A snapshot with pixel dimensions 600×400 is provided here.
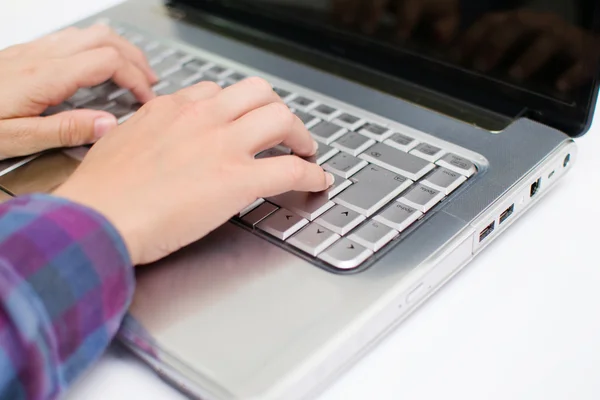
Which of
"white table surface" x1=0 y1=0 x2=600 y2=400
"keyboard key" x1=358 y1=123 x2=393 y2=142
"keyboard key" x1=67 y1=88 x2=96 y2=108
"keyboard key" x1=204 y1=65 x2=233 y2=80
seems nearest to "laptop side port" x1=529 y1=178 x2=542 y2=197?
"white table surface" x1=0 y1=0 x2=600 y2=400

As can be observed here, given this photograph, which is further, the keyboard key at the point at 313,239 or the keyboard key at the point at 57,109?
the keyboard key at the point at 57,109

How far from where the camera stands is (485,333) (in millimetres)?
467

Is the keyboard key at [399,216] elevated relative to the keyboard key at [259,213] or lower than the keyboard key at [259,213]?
elevated

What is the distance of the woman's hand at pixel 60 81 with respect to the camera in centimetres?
60

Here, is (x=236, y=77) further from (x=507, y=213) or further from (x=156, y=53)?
(x=507, y=213)

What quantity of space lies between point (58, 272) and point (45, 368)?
58 millimetres

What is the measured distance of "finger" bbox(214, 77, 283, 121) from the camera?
0.54 metres

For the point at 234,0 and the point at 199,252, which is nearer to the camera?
the point at 199,252

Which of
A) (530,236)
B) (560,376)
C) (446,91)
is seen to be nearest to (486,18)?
(446,91)

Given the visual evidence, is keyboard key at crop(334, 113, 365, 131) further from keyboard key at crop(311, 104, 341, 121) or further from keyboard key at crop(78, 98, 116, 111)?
keyboard key at crop(78, 98, 116, 111)

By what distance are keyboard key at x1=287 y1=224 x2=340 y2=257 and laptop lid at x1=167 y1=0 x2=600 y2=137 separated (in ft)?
0.76

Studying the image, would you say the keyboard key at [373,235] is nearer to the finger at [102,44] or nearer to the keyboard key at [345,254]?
the keyboard key at [345,254]

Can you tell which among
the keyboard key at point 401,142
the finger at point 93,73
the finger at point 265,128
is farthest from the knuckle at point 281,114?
the finger at point 93,73

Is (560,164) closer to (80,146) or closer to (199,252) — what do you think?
(199,252)
